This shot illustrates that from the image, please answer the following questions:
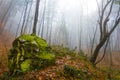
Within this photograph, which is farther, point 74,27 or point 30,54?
point 74,27

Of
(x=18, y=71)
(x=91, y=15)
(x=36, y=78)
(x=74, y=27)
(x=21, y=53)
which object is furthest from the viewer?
(x=74, y=27)

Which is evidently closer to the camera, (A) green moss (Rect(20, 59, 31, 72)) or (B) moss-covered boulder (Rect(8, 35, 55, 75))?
(A) green moss (Rect(20, 59, 31, 72))

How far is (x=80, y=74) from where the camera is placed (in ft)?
29.9

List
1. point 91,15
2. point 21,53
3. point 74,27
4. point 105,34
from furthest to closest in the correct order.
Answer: point 74,27
point 91,15
point 105,34
point 21,53

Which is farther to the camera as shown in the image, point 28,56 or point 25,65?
point 28,56

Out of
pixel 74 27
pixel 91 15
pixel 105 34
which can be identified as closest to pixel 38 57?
pixel 105 34

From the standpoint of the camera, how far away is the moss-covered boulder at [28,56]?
9.31 m

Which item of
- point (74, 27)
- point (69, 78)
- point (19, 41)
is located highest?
point (74, 27)

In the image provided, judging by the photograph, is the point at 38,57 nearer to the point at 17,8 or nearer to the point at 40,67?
the point at 40,67

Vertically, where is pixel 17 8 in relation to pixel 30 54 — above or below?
above

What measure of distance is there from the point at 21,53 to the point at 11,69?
95 cm

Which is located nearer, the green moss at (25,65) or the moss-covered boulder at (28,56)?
the green moss at (25,65)

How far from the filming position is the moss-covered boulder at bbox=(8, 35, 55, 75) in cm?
931

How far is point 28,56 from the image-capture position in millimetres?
9539
